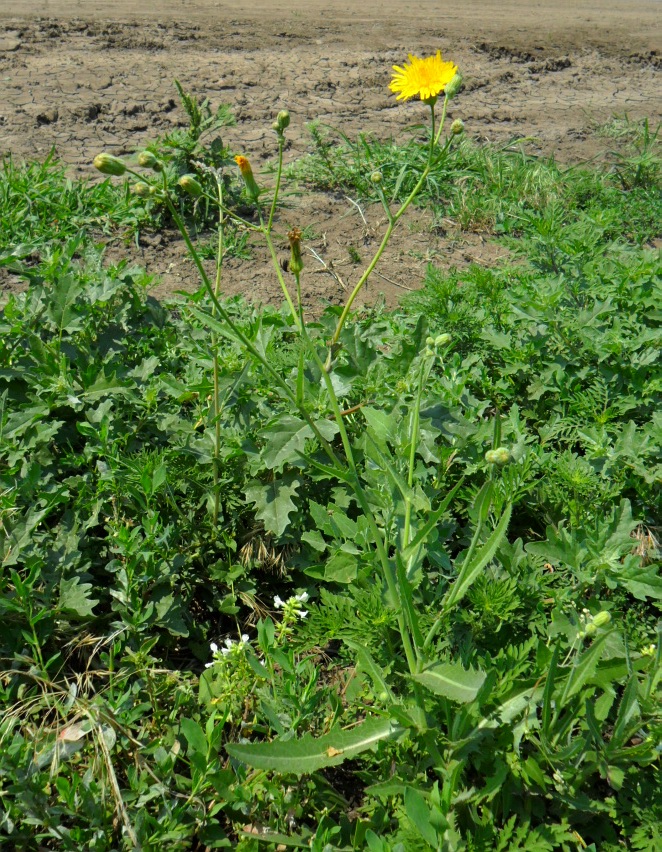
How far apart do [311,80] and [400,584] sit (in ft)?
15.7

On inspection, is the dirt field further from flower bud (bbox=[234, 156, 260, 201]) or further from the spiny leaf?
flower bud (bbox=[234, 156, 260, 201])

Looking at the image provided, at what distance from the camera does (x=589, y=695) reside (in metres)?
1.59

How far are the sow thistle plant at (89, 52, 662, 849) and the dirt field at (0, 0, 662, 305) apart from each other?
54.6 inches

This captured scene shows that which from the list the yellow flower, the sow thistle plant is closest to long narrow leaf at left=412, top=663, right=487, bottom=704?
the sow thistle plant

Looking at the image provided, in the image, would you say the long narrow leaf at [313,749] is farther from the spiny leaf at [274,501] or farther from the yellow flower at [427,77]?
the yellow flower at [427,77]

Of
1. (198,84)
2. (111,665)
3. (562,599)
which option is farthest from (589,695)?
(198,84)

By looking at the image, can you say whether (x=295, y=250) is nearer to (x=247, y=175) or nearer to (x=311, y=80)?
(x=247, y=175)

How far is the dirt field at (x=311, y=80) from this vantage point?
3797mm

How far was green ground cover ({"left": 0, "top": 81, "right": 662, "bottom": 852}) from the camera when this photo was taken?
1584 millimetres

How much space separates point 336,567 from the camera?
1.96m

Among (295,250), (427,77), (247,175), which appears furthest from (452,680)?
(427,77)

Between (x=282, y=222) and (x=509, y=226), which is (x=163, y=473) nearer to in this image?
(x=282, y=222)

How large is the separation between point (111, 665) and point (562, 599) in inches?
42.7

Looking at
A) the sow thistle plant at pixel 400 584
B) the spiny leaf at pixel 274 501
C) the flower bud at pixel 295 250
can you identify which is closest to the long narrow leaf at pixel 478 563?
the sow thistle plant at pixel 400 584
